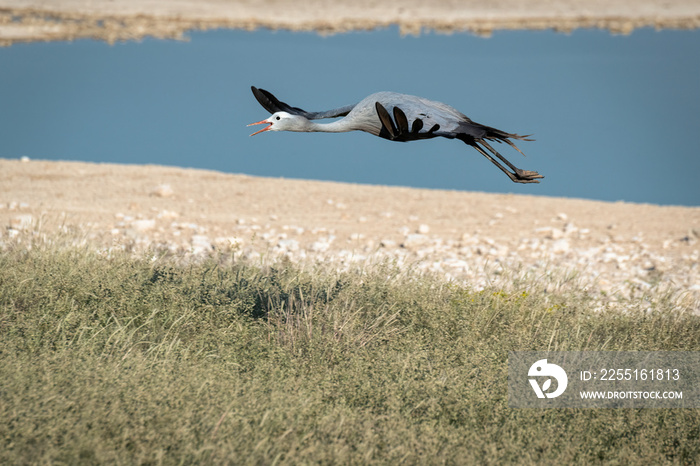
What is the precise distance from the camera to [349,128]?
438 cm

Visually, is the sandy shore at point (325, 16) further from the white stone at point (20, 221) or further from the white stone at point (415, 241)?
the white stone at point (415, 241)

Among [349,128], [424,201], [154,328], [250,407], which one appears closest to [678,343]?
[349,128]

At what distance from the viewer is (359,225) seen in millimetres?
10812

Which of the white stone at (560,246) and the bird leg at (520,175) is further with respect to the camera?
the white stone at (560,246)

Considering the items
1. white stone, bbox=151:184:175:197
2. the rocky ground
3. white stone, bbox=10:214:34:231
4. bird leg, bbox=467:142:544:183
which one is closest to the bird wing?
bird leg, bbox=467:142:544:183

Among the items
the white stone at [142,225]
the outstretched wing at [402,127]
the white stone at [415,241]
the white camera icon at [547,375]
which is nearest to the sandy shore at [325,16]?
the white stone at [142,225]

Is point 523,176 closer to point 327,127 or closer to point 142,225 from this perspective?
point 327,127

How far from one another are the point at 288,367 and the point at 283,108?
1.88 meters

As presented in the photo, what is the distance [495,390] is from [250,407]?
69.1 inches

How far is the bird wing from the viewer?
181 inches

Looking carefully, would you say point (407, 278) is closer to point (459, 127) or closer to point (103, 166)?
point (459, 127)

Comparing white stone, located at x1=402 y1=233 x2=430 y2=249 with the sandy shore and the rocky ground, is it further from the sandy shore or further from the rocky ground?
the sandy shore

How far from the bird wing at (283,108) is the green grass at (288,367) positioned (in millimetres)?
1578

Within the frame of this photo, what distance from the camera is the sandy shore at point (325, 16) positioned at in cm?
2370
